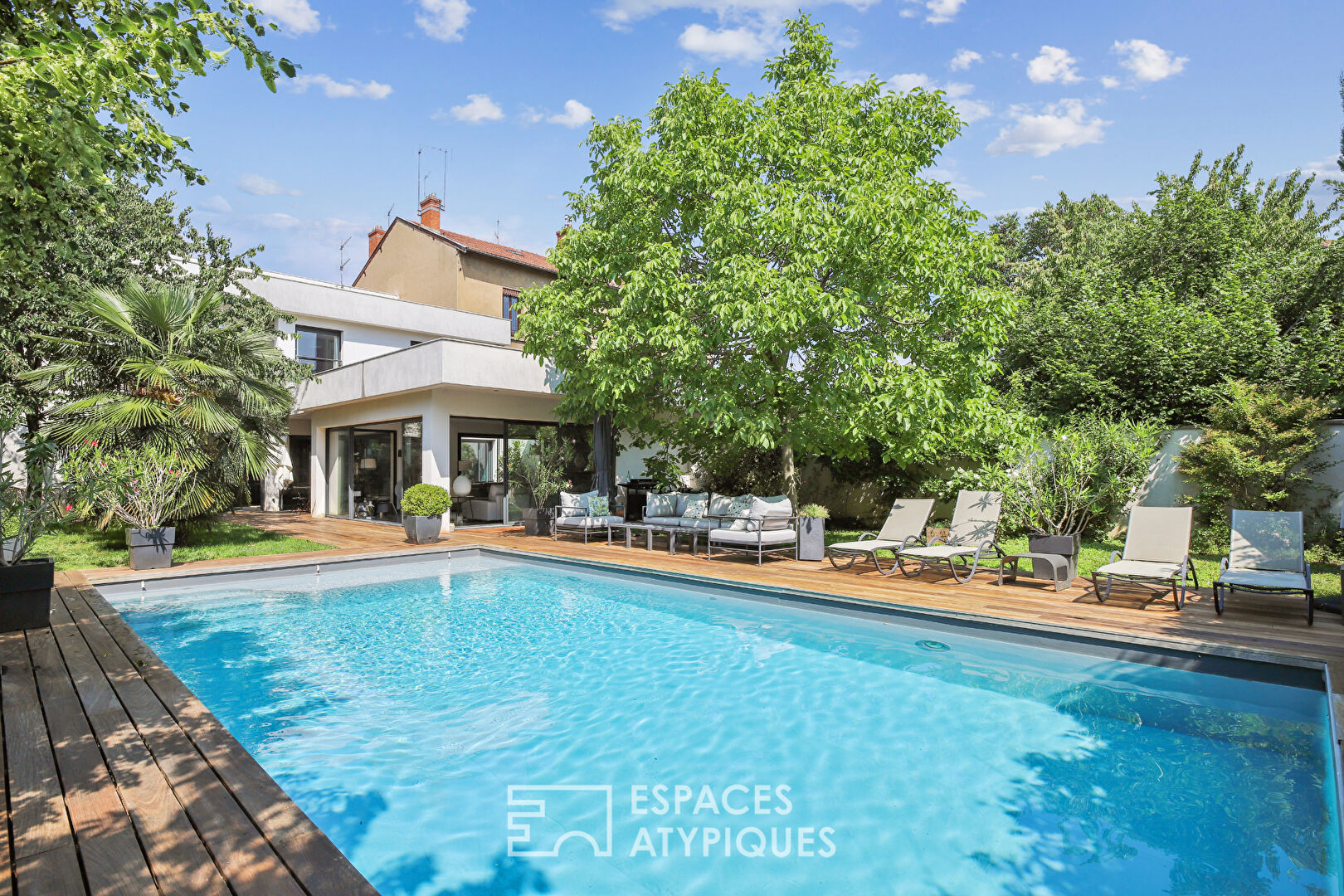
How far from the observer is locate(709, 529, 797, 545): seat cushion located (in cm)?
990

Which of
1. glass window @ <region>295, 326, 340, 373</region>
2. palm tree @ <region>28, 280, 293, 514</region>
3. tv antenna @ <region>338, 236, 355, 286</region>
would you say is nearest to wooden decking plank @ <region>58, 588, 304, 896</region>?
palm tree @ <region>28, 280, 293, 514</region>

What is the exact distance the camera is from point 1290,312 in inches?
536

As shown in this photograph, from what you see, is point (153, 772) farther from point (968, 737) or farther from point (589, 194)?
point (589, 194)

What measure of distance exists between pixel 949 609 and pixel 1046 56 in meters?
10.9

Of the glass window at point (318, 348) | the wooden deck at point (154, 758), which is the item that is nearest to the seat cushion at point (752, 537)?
the wooden deck at point (154, 758)

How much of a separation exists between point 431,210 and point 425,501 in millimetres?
15497

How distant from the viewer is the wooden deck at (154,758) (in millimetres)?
2098

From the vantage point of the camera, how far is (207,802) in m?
2.55

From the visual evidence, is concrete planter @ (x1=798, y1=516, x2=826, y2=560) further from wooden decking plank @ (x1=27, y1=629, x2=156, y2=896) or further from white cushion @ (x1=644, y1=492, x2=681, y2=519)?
wooden decking plank @ (x1=27, y1=629, x2=156, y2=896)

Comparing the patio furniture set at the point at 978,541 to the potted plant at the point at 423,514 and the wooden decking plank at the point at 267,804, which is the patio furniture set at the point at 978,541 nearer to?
the potted plant at the point at 423,514

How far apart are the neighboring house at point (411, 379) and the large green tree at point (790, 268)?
368 cm

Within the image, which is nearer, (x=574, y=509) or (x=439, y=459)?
(x=574, y=509)

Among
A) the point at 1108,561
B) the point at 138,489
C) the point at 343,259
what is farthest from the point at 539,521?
the point at 343,259

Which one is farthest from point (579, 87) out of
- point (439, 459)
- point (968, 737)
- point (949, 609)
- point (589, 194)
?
point (968, 737)
